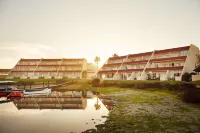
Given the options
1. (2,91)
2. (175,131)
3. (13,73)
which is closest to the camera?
(175,131)

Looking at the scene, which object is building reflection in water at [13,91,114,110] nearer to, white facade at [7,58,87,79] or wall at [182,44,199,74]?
wall at [182,44,199,74]

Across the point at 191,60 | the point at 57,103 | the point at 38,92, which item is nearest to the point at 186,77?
the point at 191,60

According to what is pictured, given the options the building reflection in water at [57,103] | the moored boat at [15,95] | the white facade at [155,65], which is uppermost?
the white facade at [155,65]

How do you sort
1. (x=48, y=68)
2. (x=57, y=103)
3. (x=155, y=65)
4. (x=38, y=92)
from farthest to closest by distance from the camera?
1. (x=48, y=68)
2. (x=155, y=65)
3. (x=38, y=92)
4. (x=57, y=103)

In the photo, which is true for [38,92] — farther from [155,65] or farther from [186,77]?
[155,65]

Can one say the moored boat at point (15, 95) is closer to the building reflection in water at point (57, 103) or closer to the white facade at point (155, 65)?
the building reflection in water at point (57, 103)

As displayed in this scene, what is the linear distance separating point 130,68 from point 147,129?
5373 cm

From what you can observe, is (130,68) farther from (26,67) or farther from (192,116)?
(26,67)

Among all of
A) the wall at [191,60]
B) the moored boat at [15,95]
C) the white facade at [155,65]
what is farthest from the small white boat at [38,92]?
the wall at [191,60]

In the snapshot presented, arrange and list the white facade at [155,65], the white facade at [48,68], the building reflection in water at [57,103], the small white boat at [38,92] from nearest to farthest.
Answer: the building reflection in water at [57,103] → the small white boat at [38,92] → the white facade at [155,65] → the white facade at [48,68]

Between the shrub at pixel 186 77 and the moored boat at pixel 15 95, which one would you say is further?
the shrub at pixel 186 77

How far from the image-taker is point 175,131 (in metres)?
12.2

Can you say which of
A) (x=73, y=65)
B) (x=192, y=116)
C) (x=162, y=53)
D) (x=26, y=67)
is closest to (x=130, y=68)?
(x=162, y=53)

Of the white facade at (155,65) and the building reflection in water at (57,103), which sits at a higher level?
the white facade at (155,65)
